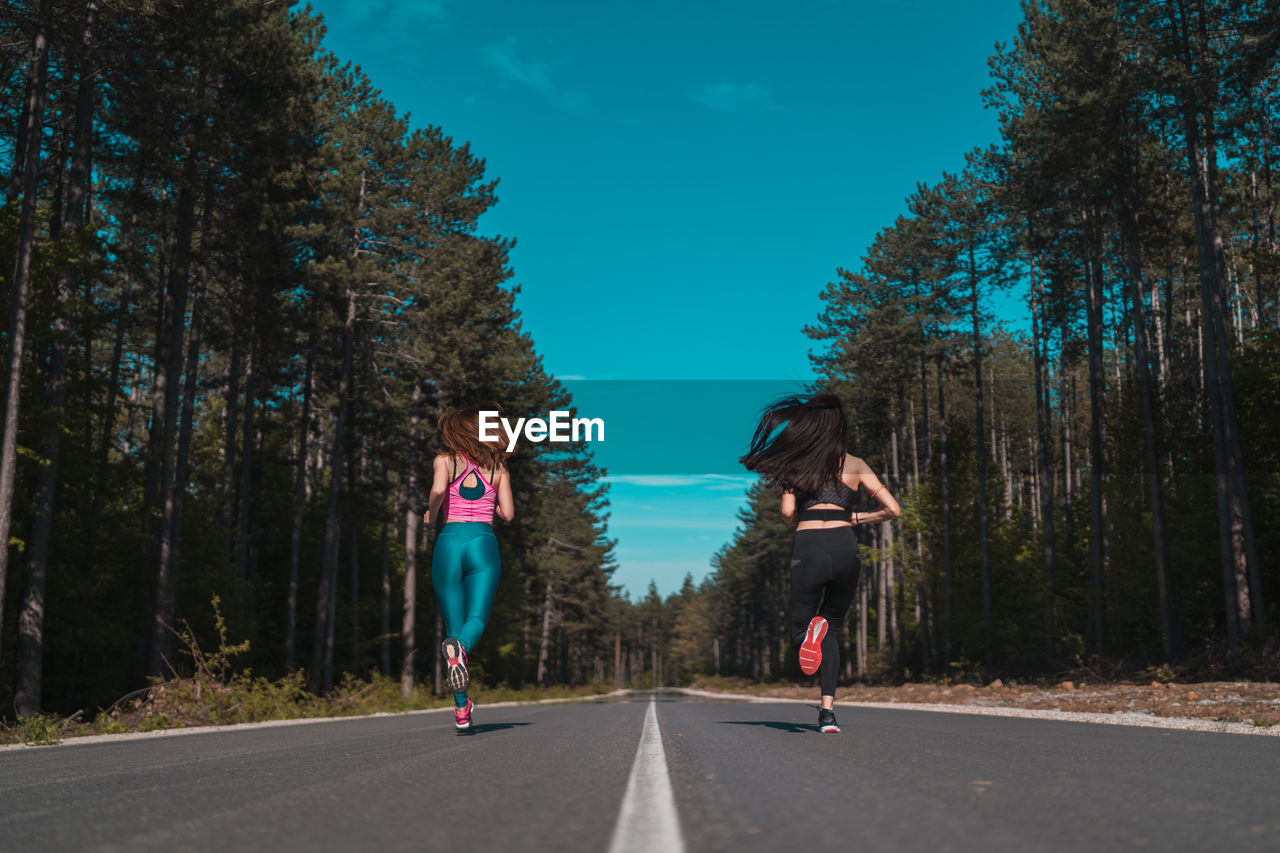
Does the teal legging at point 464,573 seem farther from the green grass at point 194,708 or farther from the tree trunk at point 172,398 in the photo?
the tree trunk at point 172,398

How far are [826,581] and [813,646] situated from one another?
1.67 ft

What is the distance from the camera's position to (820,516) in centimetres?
718

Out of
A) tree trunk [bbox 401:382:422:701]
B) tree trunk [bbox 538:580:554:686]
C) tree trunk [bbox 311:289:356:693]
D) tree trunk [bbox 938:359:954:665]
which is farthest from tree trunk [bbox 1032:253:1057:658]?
tree trunk [bbox 538:580:554:686]

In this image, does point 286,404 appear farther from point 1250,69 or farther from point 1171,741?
point 1171,741

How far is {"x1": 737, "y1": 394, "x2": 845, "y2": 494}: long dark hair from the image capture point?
23.4ft

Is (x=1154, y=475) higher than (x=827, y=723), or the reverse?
(x=1154, y=475)

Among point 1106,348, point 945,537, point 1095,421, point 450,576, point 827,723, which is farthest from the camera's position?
point 1106,348

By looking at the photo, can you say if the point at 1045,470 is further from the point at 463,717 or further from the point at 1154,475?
the point at 463,717

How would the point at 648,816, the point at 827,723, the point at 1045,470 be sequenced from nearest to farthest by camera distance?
the point at 648,816 → the point at 827,723 → the point at 1045,470

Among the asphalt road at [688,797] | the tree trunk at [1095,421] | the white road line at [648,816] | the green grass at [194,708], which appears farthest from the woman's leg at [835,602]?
the tree trunk at [1095,421]

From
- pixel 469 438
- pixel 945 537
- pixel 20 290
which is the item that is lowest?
pixel 469 438

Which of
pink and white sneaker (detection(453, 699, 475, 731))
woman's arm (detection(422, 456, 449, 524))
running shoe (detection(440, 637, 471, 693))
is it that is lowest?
pink and white sneaker (detection(453, 699, 475, 731))

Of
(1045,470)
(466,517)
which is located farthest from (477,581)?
(1045,470)

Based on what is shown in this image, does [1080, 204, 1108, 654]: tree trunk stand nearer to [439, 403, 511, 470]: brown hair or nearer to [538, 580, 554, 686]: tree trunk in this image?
[439, 403, 511, 470]: brown hair
